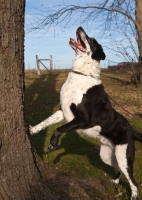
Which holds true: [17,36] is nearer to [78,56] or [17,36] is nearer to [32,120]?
[78,56]

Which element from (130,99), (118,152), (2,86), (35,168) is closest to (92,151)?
(118,152)

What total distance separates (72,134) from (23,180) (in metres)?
4.71

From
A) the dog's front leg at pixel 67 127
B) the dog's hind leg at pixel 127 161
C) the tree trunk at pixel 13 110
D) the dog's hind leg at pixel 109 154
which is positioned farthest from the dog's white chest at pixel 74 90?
the tree trunk at pixel 13 110

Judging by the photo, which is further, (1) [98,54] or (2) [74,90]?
(1) [98,54]

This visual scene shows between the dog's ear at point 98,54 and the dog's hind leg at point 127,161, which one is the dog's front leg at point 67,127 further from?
the dog's ear at point 98,54

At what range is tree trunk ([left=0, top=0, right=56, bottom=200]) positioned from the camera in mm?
3270

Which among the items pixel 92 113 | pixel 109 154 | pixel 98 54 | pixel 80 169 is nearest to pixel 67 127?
pixel 92 113

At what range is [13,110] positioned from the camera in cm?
340

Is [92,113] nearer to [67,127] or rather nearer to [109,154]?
[67,127]

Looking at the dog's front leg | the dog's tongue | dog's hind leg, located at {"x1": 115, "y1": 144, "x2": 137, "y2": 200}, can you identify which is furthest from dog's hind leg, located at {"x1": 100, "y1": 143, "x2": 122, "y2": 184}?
the dog's tongue

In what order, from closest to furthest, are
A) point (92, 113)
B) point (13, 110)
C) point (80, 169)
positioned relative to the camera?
point (13, 110)
point (92, 113)
point (80, 169)

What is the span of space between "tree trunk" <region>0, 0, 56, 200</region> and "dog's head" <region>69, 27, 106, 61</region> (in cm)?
151

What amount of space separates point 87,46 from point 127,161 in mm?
1903

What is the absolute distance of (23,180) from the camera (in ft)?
11.4
